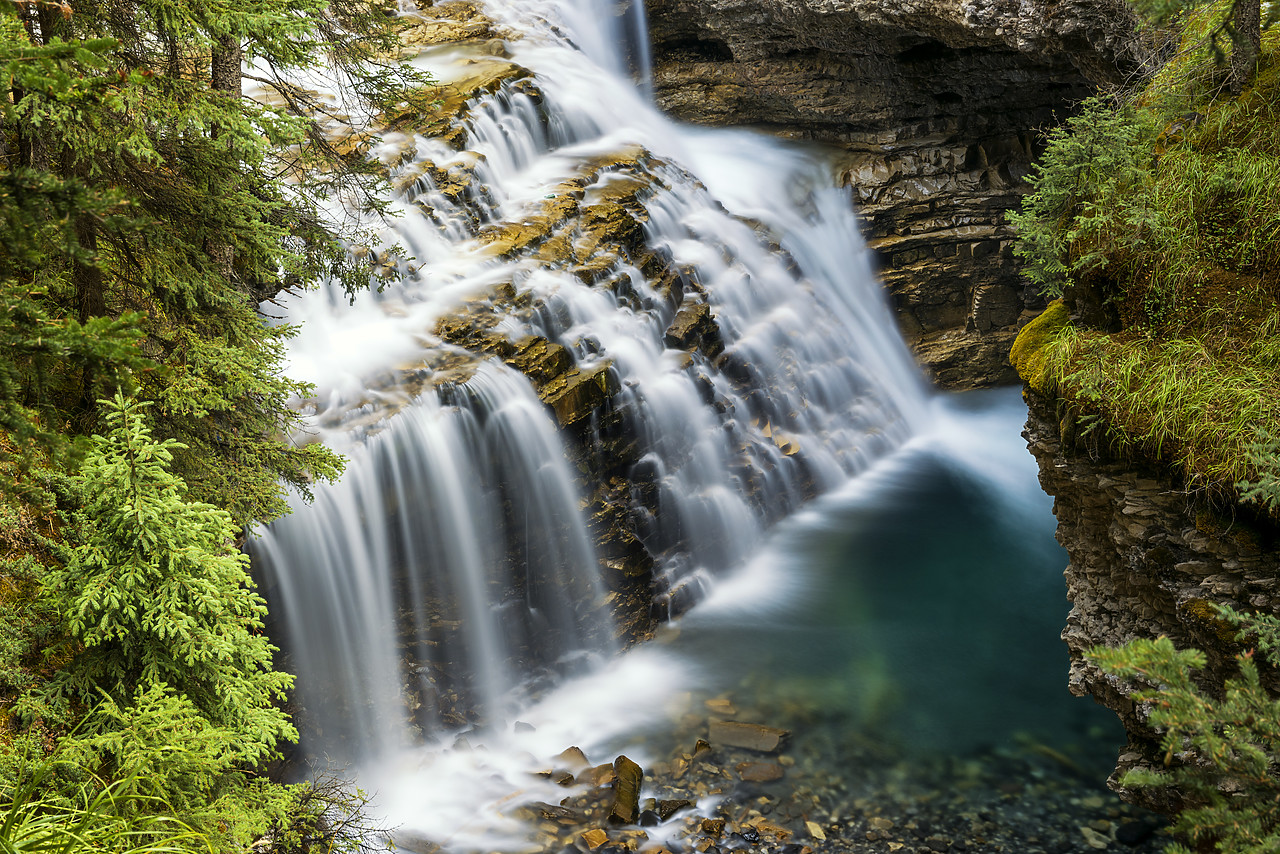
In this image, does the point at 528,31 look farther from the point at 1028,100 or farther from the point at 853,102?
the point at 1028,100

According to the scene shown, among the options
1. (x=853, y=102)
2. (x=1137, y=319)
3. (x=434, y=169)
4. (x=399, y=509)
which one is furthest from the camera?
(x=853, y=102)

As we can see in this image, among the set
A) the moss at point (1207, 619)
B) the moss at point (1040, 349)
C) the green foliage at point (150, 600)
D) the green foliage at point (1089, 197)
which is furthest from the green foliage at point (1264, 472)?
the green foliage at point (150, 600)

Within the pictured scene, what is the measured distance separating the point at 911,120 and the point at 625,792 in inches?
517

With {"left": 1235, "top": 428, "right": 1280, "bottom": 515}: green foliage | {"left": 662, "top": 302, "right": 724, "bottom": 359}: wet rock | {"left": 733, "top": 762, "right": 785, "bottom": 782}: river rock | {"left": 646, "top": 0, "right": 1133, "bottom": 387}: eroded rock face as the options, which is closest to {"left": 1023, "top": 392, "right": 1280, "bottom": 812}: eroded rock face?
{"left": 1235, "top": 428, "right": 1280, "bottom": 515}: green foliage

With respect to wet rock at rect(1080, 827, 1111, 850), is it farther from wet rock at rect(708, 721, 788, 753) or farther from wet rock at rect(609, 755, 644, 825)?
wet rock at rect(609, 755, 644, 825)

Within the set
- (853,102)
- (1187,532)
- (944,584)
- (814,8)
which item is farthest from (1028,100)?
(1187,532)

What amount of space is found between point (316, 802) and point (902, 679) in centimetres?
544

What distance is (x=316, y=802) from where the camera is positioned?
5.26 metres

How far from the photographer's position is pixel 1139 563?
17.7ft

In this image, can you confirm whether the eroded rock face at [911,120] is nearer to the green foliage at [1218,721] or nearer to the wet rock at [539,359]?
the wet rock at [539,359]

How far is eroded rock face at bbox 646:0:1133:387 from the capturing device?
13.1m

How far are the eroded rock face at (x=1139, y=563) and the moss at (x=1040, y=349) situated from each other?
220 millimetres

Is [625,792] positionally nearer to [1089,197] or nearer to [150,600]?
[150,600]

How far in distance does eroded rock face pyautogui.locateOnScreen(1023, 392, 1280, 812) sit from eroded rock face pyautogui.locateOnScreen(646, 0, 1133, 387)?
8904 millimetres
